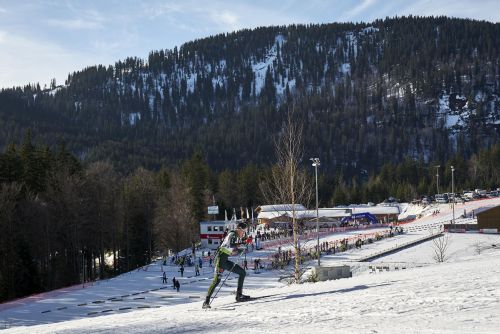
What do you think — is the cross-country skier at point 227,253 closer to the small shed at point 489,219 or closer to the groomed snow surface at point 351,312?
the groomed snow surface at point 351,312

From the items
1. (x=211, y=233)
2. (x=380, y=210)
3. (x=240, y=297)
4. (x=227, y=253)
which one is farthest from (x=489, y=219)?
(x=227, y=253)

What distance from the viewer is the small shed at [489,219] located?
54.0 m

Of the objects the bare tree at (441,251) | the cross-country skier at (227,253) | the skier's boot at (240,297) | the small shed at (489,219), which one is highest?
the cross-country skier at (227,253)

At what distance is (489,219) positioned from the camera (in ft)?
178

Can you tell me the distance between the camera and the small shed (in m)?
54.0

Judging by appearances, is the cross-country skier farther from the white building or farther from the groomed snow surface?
the white building

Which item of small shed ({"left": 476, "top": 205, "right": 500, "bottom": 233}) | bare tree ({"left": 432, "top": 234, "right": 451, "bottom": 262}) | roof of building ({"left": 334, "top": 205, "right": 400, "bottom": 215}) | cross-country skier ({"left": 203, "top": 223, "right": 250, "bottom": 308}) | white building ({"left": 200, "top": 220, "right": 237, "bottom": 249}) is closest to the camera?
cross-country skier ({"left": 203, "top": 223, "right": 250, "bottom": 308})

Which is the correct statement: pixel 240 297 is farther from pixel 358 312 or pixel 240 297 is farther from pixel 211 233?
pixel 211 233

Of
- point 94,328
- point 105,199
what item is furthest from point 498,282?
point 105,199

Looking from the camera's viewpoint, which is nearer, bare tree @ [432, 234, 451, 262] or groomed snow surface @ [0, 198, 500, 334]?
groomed snow surface @ [0, 198, 500, 334]

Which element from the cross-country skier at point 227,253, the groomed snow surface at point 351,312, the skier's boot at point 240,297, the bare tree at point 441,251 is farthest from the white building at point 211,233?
the cross-country skier at point 227,253

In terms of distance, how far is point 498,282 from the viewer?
11062 millimetres

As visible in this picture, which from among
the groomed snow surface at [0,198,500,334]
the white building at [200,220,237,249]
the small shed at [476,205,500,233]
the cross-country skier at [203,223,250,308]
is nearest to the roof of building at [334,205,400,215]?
the small shed at [476,205,500,233]

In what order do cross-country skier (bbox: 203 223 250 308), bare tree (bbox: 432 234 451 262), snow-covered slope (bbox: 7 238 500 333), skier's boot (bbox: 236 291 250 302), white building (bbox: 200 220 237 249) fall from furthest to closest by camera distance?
1. white building (bbox: 200 220 237 249)
2. bare tree (bbox: 432 234 451 262)
3. skier's boot (bbox: 236 291 250 302)
4. cross-country skier (bbox: 203 223 250 308)
5. snow-covered slope (bbox: 7 238 500 333)
